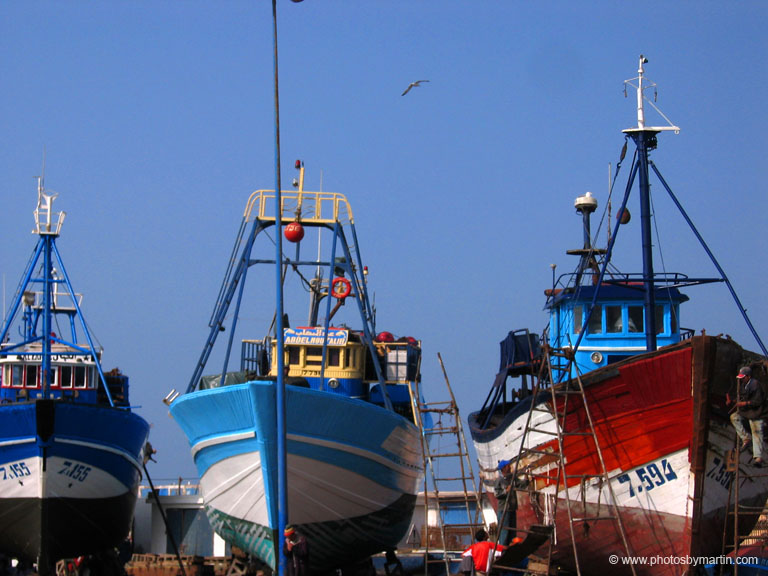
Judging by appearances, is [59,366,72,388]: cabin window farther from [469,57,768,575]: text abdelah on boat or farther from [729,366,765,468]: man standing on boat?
[729,366,765,468]: man standing on boat

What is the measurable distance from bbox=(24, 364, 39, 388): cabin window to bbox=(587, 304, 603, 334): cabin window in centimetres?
1383

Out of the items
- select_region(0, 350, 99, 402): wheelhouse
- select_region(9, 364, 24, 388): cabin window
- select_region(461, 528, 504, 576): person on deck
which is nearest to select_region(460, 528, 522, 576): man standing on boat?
select_region(461, 528, 504, 576): person on deck

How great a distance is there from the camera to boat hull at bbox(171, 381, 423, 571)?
17047 millimetres

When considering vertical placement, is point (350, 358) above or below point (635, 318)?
below

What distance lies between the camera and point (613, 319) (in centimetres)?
2397

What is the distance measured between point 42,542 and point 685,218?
563 inches

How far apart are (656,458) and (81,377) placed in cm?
1514

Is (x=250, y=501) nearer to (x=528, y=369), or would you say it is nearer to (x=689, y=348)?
(x=689, y=348)

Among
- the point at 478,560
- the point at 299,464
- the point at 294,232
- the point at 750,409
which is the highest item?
the point at 294,232

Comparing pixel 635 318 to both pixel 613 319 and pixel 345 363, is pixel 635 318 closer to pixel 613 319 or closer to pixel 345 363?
pixel 613 319

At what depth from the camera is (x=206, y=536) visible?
29.3 m

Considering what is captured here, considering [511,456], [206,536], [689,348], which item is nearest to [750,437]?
[689,348]

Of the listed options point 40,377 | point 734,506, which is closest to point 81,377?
point 40,377

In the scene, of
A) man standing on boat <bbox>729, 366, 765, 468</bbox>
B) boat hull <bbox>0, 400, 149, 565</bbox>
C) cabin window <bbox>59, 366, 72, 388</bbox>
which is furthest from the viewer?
cabin window <bbox>59, 366, 72, 388</bbox>
